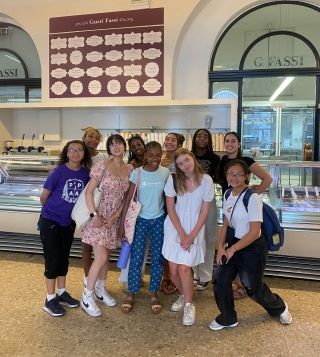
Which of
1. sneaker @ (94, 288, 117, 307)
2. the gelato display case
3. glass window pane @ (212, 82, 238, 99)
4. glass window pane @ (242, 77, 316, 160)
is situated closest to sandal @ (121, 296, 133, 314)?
sneaker @ (94, 288, 117, 307)

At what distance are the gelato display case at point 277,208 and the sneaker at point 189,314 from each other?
1.08m

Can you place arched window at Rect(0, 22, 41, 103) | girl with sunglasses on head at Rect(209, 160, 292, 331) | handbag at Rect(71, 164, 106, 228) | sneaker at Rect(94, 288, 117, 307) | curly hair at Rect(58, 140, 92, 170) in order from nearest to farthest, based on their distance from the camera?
1. girl with sunglasses on head at Rect(209, 160, 292, 331)
2. handbag at Rect(71, 164, 106, 228)
3. curly hair at Rect(58, 140, 92, 170)
4. sneaker at Rect(94, 288, 117, 307)
5. arched window at Rect(0, 22, 41, 103)

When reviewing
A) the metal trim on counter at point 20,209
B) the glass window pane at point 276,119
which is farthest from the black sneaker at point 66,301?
the glass window pane at point 276,119

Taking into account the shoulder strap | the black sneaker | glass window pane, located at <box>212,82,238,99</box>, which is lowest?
the black sneaker

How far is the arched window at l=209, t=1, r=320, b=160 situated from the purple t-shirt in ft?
14.2

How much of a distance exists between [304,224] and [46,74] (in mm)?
5217

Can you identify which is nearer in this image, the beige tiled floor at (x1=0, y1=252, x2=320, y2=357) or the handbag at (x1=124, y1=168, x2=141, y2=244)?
the beige tiled floor at (x1=0, y1=252, x2=320, y2=357)

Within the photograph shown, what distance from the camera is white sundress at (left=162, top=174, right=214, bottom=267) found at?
270 cm

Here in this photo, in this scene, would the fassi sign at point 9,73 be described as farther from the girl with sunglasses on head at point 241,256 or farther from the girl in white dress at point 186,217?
the girl with sunglasses on head at point 241,256

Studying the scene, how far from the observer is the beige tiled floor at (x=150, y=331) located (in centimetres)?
236

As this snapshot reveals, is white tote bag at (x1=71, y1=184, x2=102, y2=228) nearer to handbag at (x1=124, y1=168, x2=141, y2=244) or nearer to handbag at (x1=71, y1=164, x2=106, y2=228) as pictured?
handbag at (x1=71, y1=164, x2=106, y2=228)

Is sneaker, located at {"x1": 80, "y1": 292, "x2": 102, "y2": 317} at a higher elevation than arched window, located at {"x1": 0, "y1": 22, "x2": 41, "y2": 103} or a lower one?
lower

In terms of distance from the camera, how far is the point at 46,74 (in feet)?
22.1

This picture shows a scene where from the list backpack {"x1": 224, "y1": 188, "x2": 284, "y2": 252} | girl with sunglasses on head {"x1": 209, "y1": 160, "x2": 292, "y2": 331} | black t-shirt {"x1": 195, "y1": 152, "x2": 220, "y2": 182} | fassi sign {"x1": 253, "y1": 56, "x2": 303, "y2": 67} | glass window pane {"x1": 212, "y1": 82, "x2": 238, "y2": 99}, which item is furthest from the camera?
glass window pane {"x1": 212, "y1": 82, "x2": 238, "y2": 99}
